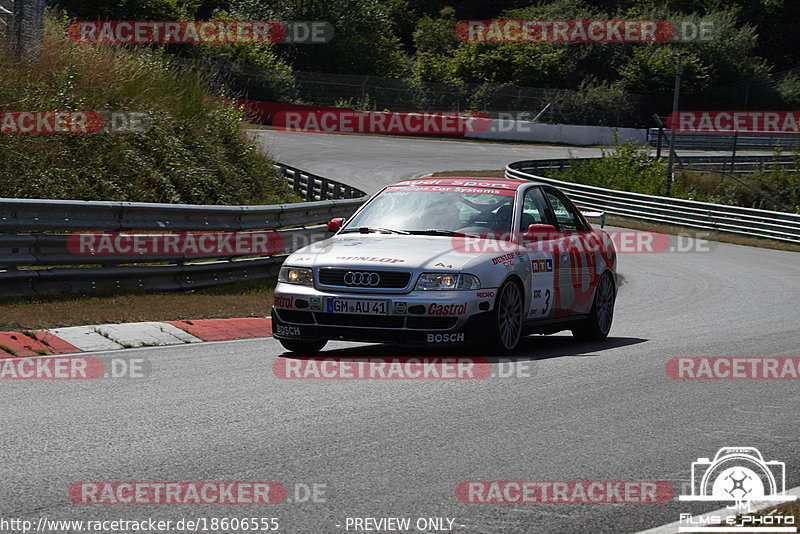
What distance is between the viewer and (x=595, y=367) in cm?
911

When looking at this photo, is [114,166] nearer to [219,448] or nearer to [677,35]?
[219,448]

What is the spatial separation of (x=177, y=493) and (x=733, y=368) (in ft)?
19.2

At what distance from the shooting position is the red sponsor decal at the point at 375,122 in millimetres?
51250

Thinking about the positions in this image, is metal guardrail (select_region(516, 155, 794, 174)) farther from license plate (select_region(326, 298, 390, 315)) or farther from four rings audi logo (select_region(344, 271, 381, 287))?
license plate (select_region(326, 298, 390, 315))

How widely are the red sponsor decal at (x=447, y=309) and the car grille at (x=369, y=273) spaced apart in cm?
30

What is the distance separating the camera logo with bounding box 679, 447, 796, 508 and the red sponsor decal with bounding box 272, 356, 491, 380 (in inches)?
102

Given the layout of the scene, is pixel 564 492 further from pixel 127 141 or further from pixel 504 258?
pixel 127 141

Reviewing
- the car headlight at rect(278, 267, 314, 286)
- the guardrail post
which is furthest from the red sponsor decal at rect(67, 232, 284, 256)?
the guardrail post

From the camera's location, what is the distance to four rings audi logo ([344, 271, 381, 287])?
8.80 meters

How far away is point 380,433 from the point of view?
6281 mm

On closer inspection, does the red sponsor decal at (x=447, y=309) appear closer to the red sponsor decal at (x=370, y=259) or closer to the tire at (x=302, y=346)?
the red sponsor decal at (x=370, y=259)
